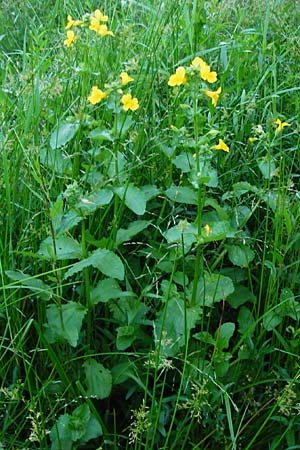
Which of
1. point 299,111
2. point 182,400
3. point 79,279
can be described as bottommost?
point 182,400

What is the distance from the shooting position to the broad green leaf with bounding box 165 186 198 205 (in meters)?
1.66

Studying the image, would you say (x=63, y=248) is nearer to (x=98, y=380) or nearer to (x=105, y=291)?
(x=105, y=291)

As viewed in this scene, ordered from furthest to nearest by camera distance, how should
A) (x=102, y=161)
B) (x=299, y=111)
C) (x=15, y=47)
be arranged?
1. (x=15, y=47)
2. (x=299, y=111)
3. (x=102, y=161)

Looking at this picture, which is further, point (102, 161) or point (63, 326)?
point (102, 161)

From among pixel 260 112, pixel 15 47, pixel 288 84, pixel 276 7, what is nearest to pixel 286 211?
pixel 260 112

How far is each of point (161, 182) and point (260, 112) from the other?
60 centimetres

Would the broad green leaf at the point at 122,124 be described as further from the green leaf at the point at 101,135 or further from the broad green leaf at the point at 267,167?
the broad green leaf at the point at 267,167

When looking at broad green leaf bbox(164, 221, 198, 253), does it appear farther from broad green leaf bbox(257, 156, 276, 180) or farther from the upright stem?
Answer: broad green leaf bbox(257, 156, 276, 180)

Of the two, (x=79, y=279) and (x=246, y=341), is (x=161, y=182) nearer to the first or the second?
(x=79, y=279)

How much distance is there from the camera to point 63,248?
1519mm

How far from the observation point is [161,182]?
1902 mm

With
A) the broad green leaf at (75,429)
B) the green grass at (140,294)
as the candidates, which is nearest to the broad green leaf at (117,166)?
the green grass at (140,294)

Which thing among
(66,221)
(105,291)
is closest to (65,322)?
(105,291)

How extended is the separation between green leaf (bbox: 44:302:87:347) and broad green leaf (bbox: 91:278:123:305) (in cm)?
4
